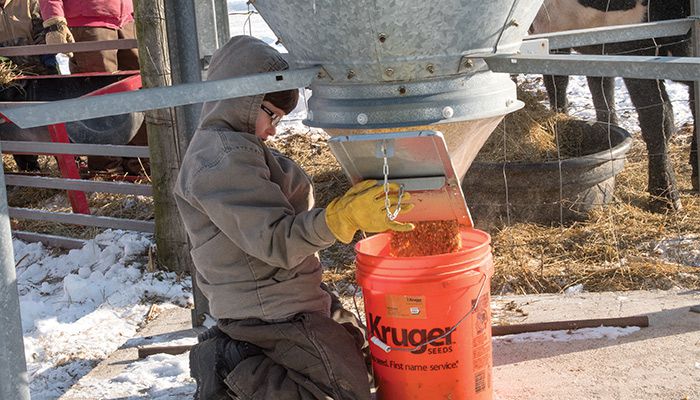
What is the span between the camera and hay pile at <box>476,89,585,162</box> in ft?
18.3

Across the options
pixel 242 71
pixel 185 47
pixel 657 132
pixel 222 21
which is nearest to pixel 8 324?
pixel 242 71

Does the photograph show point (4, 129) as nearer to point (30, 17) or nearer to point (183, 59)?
point (30, 17)

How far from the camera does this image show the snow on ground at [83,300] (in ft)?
13.2

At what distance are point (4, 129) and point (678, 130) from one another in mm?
5180

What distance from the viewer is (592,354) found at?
10.1 feet

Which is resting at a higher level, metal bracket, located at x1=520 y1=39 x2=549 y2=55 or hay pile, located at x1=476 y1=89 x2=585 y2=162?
metal bracket, located at x1=520 y1=39 x2=549 y2=55

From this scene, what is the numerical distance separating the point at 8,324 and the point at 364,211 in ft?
2.84

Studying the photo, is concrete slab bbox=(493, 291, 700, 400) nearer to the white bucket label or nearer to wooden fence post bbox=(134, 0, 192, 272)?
the white bucket label

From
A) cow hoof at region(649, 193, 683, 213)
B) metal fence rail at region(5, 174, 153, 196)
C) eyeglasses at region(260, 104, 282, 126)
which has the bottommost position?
cow hoof at region(649, 193, 683, 213)

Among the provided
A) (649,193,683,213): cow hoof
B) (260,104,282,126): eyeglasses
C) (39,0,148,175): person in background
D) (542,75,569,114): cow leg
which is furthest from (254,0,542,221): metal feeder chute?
(39,0,148,175): person in background

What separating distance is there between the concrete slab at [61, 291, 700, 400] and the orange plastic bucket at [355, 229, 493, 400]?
368 millimetres

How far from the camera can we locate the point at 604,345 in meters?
3.16

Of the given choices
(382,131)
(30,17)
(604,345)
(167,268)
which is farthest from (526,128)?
(30,17)

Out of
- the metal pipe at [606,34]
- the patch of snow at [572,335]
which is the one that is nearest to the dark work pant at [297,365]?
the patch of snow at [572,335]
